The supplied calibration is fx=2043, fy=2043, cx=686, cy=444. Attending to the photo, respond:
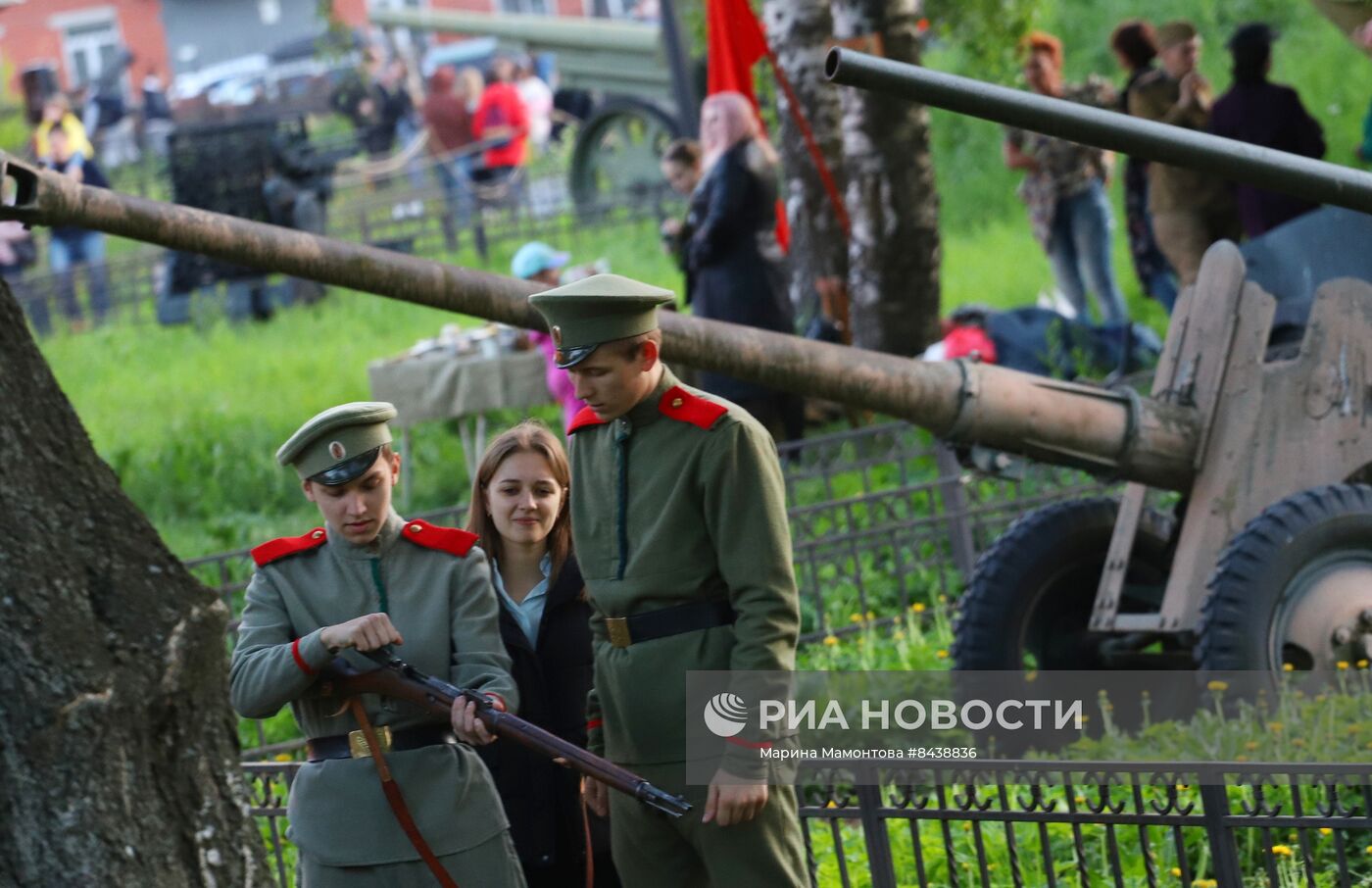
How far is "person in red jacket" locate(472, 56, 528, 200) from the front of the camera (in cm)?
2002

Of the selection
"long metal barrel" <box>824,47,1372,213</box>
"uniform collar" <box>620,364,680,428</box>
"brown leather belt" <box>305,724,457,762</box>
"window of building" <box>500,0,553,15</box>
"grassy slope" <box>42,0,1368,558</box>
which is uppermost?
"window of building" <box>500,0,553,15</box>

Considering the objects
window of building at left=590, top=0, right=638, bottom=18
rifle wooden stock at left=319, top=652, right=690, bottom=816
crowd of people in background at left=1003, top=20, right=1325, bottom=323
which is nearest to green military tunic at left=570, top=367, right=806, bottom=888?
rifle wooden stock at left=319, top=652, right=690, bottom=816

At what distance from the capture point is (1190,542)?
5883mm

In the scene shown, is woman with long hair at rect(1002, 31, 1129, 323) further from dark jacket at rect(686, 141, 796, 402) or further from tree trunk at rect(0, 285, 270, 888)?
tree trunk at rect(0, 285, 270, 888)

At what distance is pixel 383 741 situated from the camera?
12.1 ft

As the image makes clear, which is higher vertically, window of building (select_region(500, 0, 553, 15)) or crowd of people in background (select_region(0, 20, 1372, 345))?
window of building (select_region(500, 0, 553, 15))

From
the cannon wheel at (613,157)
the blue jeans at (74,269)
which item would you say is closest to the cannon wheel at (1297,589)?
the cannon wheel at (613,157)

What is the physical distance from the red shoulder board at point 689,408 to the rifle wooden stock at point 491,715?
1.97ft

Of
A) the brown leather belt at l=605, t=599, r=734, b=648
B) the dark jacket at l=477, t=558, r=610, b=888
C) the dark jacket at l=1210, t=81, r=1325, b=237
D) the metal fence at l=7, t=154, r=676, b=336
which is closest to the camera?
the brown leather belt at l=605, t=599, r=734, b=648

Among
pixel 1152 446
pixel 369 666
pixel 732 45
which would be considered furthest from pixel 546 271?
pixel 369 666

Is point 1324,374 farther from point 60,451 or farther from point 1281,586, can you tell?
point 60,451

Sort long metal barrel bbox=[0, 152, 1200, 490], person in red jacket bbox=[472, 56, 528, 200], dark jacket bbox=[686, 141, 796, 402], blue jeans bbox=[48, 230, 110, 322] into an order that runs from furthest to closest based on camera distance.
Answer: person in red jacket bbox=[472, 56, 528, 200], blue jeans bbox=[48, 230, 110, 322], dark jacket bbox=[686, 141, 796, 402], long metal barrel bbox=[0, 152, 1200, 490]

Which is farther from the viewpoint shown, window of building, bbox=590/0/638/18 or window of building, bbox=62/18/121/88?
window of building, bbox=62/18/121/88

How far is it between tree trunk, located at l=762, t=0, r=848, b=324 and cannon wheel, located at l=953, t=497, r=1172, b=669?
5123 mm
